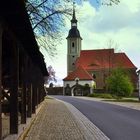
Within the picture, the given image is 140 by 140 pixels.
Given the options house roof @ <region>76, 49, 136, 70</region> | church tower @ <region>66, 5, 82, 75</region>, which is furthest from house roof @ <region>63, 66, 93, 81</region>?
church tower @ <region>66, 5, 82, 75</region>

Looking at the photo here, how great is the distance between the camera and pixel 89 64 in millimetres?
135875

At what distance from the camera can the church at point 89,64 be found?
402 feet

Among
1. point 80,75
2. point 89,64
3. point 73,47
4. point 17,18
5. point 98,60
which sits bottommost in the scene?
point 17,18

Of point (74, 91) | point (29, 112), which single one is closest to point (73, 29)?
point (74, 91)

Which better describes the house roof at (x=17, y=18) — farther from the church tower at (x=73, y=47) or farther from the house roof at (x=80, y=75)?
the church tower at (x=73, y=47)

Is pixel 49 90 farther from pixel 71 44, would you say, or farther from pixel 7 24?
pixel 7 24

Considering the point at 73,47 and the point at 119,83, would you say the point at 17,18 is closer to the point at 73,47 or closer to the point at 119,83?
the point at 119,83

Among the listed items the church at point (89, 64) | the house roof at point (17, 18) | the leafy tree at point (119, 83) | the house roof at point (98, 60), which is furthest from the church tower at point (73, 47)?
the house roof at point (17, 18)

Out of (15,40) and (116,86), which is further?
(116,86)

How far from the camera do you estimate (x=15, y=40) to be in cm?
1330

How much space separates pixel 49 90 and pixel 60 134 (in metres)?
110

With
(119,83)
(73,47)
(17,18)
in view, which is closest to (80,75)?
(73,47)

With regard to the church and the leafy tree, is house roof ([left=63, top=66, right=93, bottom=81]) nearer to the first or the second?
the church

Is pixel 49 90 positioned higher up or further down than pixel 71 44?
further down
